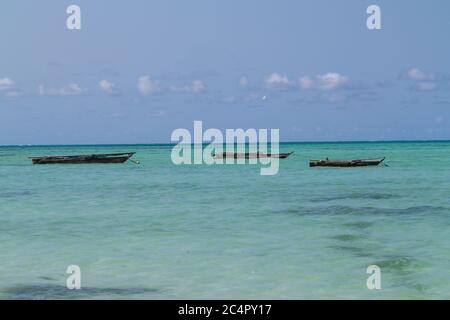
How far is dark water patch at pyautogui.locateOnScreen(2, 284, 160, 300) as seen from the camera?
32.0 feet

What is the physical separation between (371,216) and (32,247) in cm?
983

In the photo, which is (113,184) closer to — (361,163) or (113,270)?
(361,163)

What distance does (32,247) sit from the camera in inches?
559

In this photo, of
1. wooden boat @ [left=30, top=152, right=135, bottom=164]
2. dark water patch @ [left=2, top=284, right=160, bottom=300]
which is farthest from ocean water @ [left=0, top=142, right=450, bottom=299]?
wooden boat @ [left=30, top=152, right=135, bottom=164]

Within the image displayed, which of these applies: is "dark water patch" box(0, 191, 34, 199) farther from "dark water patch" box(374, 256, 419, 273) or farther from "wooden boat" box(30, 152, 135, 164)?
"dark water patch" box(374, 256, 419, 273)

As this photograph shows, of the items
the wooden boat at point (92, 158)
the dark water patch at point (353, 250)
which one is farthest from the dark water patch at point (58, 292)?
the wooden boat at point (92, 158)

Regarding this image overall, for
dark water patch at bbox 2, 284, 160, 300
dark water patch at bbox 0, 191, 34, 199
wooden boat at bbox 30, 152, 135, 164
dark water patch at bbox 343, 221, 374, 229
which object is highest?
wooden boat at bbox 30, 152, 135, 164

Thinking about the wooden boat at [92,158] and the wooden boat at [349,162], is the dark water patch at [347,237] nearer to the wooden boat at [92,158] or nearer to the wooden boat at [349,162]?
the wooden boat at [349,162]

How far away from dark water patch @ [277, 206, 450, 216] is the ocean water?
38 mm

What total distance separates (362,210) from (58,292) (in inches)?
498

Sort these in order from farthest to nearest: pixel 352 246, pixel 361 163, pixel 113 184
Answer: pixel 361 163 < pixel 113 184 < pixel 352 246

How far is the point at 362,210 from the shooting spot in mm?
20516

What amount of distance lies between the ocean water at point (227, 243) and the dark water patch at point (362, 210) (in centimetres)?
4
